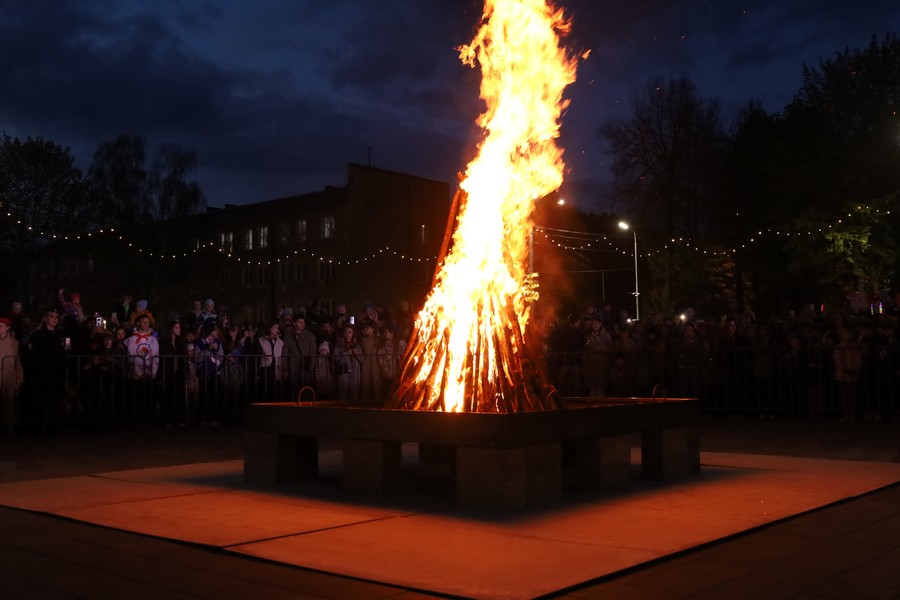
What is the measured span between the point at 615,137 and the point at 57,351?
32.2 m

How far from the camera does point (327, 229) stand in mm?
60531

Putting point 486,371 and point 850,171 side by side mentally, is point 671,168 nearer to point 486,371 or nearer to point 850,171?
point 850,171

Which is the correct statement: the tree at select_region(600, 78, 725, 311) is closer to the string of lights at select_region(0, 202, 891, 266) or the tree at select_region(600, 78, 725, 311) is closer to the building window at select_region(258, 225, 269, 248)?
the string of lights at select_region(0, 202, 891, 266)

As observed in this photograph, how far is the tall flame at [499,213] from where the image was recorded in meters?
9.29

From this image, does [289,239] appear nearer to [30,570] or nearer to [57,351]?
[57,351]

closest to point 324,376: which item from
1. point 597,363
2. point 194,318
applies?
point 194,318

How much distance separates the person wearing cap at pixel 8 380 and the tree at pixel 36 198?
35257mm

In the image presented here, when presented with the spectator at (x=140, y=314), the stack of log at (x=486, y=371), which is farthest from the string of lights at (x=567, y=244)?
the stack of log at (x=486, y=371)

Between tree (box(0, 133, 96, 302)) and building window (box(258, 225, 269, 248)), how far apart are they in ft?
47.4

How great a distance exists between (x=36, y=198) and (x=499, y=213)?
152ft

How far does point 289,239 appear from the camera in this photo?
62938mm

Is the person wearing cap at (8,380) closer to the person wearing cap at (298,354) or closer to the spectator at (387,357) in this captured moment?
the person wearing cap at (298,354)

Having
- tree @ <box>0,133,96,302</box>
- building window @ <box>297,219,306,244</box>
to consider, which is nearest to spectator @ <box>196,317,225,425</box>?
tree @ <box>0,133,96,302</box>

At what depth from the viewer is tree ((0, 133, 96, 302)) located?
46.9 metres
